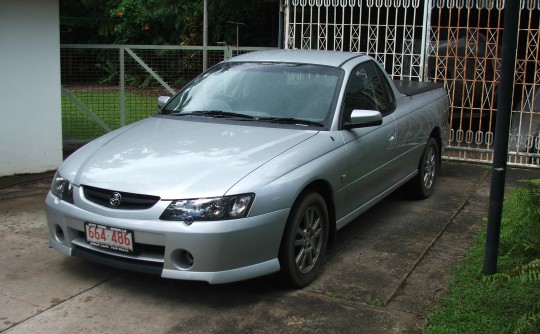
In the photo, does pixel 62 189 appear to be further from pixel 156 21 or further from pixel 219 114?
pixel 156 21

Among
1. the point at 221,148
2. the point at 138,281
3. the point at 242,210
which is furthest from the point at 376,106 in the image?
the point at 138,281

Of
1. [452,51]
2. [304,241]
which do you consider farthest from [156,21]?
[304,241]

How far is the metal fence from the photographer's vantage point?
9.29 metres

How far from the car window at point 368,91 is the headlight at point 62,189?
2215 mm

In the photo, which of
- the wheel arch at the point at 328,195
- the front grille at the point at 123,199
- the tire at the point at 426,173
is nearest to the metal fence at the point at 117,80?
the tire at the point at 426,173

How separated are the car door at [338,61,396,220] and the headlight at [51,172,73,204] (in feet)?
6.78

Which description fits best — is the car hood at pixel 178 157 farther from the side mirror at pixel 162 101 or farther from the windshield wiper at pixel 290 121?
the side mirror at pixel 162 101

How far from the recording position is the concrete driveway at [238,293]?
12.7ft

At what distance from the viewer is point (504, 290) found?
14.2 ft

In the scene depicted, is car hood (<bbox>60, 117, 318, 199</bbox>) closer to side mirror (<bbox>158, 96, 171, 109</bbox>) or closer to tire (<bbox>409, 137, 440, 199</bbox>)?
side mirror (<bbox>158, 96, 171, 109</bbox>)

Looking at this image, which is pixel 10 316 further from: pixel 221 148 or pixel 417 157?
pixel 417 157

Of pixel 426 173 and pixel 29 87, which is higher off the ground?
pixel 29 87

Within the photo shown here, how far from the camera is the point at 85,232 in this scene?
4.17 metres

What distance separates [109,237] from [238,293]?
0.97 meters
